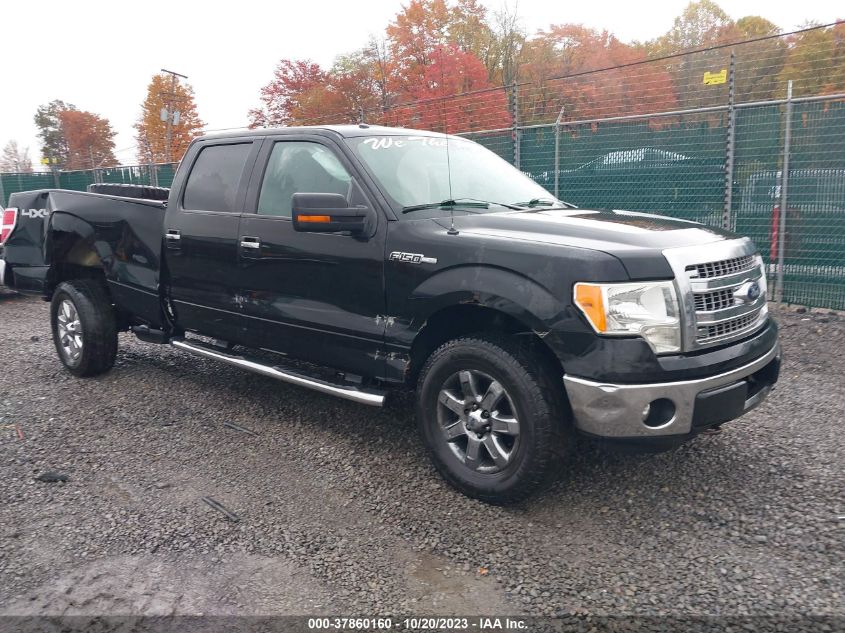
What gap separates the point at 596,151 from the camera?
9.91 m

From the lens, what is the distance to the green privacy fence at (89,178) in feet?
63.5

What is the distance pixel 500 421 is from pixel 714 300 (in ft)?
3.79

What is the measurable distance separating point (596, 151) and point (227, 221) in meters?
6.62

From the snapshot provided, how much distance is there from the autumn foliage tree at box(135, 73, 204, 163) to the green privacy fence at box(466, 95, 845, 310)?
38.9 metres

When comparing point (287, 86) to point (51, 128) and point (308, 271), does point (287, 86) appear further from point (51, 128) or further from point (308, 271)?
point (308, 271)

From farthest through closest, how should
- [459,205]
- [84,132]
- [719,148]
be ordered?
1. [84,132]
2. [719,148]
3. [459,205]

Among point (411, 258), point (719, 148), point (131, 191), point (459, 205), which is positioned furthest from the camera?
point (719, 148)

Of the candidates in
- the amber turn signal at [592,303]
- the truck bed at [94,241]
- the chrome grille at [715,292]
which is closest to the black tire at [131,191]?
the truck bed at [94,241]

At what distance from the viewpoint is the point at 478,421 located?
3.51 metres

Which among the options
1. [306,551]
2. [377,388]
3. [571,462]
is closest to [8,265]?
[377,388]

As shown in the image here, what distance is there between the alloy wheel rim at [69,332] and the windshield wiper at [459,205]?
11.1 feet

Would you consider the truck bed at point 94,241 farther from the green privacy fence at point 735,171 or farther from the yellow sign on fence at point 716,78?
the yellow sign on fence at point 716,78

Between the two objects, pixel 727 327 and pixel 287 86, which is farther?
pixel 287 86

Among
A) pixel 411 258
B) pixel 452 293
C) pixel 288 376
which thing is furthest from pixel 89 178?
pixel 452 293
